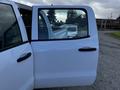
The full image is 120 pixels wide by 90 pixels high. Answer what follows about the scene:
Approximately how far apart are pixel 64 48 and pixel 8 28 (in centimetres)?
101

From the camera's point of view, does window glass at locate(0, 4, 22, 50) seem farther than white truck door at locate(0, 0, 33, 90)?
Yes

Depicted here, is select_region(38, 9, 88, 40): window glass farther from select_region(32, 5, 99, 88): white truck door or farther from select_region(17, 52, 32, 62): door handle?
select_region(17, 52, 32, 62): door handle

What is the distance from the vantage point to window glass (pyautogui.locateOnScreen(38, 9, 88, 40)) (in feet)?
13.6

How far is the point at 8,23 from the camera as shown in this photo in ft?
10.8

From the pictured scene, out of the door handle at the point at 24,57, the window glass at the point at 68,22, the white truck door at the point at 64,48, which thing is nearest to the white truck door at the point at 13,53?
the door handle at the point at 24,57

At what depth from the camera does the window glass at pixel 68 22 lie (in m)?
4.14

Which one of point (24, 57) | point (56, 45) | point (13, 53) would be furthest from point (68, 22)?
point (13, 53)

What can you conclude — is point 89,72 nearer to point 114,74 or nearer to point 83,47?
point 83,47

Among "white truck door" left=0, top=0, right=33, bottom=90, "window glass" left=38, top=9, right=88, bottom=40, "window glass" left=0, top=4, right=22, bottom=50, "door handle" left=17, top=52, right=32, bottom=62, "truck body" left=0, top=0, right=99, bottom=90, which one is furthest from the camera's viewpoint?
"window glass" left=38, top=9, right=88, bottom=40

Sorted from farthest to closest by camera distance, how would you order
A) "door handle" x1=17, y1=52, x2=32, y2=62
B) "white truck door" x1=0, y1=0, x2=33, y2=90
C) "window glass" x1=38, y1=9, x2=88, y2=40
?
1. "window glass" x1=38, y1=9, x2=88, y2=40
2. "door handle" x1=17, y1=52, x2=32, y2=62
3. "white truck door" x1=0, y1=0, x2=33, y2=90

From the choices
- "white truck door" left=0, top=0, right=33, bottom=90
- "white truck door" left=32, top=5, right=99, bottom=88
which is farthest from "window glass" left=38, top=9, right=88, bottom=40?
"white truck door" left=0, top=0, right=33, bottom=90

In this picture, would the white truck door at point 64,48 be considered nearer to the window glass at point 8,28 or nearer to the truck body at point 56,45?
the truck body at point 56,45

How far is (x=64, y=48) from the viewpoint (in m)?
3.94

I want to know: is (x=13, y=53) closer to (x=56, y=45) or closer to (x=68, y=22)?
(x=56, y=45)
